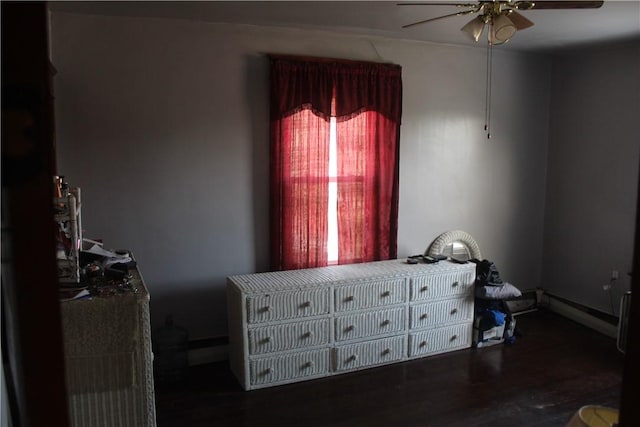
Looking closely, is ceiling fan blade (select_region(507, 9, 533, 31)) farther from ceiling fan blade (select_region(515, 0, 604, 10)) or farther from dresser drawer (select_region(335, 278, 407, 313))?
dresser drawer (select_region(335, 278, 407, 313))

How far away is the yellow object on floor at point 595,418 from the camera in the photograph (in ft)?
3.69

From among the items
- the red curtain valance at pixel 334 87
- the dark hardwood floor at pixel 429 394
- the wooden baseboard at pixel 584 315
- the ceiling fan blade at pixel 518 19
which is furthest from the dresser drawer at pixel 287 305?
the wooden baseboard at pixel 584 315

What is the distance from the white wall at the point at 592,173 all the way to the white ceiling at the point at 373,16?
0.44 meters

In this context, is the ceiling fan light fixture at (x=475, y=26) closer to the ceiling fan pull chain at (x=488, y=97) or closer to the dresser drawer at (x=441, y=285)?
the dresser drawer at (x=441, y=285)

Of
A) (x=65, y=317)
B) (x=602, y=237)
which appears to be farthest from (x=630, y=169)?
(x=65, y=317)

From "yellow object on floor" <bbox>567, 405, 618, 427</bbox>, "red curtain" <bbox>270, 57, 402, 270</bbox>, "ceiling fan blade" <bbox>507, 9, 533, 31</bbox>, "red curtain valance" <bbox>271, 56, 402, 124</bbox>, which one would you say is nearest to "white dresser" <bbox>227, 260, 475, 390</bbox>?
"red curtain" <bbox>270, 57, 402, 270</bbox>

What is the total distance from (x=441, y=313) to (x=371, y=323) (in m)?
0.62

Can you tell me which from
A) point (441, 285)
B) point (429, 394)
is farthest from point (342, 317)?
point (441, 285)

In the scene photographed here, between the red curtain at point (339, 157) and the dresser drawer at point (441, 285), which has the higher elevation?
the red curtain at point (339, 157)

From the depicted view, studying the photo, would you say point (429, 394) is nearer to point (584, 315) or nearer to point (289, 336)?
point (289, 336)

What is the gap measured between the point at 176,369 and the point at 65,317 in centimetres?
149

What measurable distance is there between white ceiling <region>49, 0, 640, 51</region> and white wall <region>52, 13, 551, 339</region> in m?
0.16

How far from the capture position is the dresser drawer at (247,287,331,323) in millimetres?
3168

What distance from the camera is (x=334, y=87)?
370 centimetres
